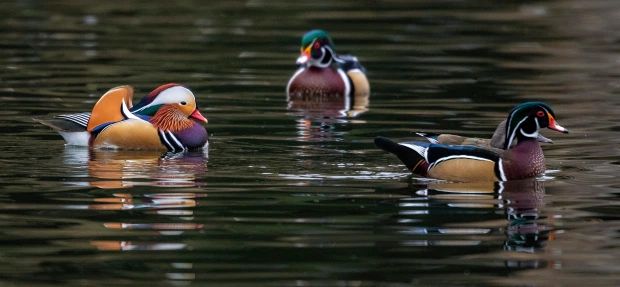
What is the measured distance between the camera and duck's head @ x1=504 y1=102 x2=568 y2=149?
13.5 m

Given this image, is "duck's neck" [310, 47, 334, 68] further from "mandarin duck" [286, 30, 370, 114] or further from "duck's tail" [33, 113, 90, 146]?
"duck's tail" [33, 113, 90, 146]

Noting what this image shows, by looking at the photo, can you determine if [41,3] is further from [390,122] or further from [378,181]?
[378,181]

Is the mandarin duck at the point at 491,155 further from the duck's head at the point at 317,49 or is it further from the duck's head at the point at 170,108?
the duck's head at the point at 317,49

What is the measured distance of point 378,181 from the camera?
1334cm

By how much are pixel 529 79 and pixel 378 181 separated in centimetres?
830

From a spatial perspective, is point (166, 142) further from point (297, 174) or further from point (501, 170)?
point (501, 170)

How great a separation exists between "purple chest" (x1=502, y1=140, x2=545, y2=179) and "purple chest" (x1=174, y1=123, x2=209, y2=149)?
2.93 meters

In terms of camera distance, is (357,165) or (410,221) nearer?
(410,221)

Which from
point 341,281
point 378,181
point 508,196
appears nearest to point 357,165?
point 378,181

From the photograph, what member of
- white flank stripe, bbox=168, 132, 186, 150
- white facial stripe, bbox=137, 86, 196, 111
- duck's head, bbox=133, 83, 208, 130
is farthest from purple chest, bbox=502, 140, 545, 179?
white facial stripe, bbox=137, 86, 196, 111

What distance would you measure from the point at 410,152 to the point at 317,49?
7.50 m

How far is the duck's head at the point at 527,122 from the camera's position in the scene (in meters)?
13.5

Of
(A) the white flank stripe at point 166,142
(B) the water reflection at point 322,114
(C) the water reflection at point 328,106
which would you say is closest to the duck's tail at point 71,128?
(A) the white flank stripe at point 166,142

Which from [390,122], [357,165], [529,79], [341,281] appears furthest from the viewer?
[529,79]
